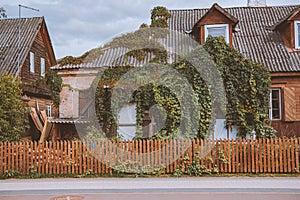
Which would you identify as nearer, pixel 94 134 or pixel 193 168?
pixel 193 168

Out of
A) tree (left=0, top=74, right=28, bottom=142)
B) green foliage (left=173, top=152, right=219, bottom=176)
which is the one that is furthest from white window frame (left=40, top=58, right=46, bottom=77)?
green foliage (left=173, top=152, right=219, bottom=176)

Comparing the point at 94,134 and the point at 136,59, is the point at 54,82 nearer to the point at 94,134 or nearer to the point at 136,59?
the point at 136,59

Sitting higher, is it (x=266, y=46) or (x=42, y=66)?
(x=42, y=66)

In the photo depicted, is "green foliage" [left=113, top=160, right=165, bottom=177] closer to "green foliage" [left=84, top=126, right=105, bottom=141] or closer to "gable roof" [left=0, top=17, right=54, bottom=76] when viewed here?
"green foliage" [left=84, top=126, right=105, bottom=141]

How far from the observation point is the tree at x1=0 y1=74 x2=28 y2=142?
49.5ft

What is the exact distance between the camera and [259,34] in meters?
20.8

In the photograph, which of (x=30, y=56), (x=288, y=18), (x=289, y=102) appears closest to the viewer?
(x=289, y=102)

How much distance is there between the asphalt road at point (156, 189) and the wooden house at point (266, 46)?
7.05 m

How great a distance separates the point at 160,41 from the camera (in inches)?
781

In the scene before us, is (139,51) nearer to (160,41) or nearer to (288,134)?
(160,41)

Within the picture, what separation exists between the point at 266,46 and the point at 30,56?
1490 centimetres

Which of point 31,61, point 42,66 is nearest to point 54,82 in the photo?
point 31,61

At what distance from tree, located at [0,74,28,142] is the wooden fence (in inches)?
74.5

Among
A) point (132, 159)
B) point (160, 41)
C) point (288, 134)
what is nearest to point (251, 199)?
point (132, 159)
